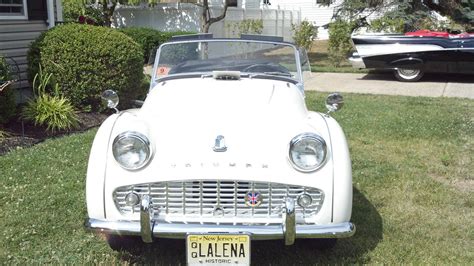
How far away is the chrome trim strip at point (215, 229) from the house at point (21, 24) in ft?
22.3

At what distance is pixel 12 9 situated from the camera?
9578 mm

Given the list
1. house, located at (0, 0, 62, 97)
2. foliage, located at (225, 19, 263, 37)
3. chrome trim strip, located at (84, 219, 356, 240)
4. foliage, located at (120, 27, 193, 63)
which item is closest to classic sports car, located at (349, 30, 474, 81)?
foliage, located at (120, 27, 193, 63)

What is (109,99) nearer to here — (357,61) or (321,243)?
(321,243)

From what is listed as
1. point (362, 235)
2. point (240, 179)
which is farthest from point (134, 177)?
point (362, 235)

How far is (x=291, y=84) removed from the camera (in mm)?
4293

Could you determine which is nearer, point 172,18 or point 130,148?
point 130,148

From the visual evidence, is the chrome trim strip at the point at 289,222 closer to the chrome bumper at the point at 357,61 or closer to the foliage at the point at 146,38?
the chrome bumper at the point at 357,61

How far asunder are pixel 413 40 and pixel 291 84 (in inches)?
319

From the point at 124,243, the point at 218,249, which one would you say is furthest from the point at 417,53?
the point at 218,249

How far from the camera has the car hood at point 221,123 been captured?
3.04 meters

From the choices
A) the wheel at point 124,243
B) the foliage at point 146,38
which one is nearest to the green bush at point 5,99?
the wheel at point 124,243

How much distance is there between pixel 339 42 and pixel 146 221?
1289cm

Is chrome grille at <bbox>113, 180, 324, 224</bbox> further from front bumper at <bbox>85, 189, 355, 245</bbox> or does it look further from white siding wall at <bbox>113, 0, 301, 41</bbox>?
white siding wall at <bbox>113, 0, 301, 41</bbox>

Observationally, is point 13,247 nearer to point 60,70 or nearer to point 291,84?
point 291,84
